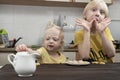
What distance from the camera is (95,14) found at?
167cm

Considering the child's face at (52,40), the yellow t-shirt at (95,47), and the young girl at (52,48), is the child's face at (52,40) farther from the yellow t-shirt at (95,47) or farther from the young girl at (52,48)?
the yellow t-shirt at (95,47)

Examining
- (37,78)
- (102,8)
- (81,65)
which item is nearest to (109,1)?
(102,8)

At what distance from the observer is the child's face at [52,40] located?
168cm

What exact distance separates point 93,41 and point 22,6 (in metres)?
1.81

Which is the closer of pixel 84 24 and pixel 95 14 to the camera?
pixel 84 24

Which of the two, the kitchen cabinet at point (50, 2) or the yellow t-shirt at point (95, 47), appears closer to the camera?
the yellow t-shirt at point (95, 47)

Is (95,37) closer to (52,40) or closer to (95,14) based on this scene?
(95,14)

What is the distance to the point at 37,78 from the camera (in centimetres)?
98

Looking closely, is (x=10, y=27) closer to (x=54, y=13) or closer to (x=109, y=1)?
(x=54, y=13)

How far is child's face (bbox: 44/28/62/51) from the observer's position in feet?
5.50

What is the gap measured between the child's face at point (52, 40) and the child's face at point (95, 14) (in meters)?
0.24

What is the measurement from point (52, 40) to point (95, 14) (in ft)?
1.09

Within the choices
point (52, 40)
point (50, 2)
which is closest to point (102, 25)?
point (52, 40)

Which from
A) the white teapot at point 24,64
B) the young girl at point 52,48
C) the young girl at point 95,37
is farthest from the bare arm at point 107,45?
the white teapot at point 24,64
